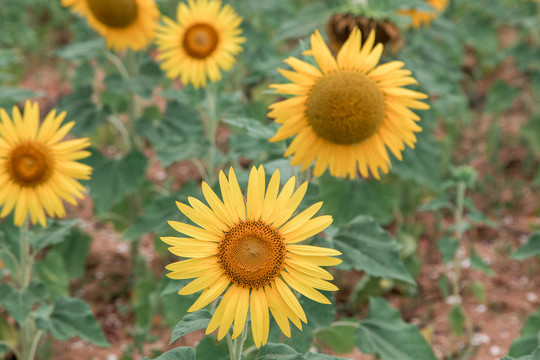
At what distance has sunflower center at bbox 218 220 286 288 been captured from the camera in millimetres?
1458

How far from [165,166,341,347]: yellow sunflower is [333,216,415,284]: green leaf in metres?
0.58

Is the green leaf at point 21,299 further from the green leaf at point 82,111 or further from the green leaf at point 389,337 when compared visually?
the green leaf at point 389,337

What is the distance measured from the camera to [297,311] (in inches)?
57.7

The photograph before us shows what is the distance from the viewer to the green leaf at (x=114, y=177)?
3.12m

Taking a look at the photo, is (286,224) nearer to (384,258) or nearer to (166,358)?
(166,358)

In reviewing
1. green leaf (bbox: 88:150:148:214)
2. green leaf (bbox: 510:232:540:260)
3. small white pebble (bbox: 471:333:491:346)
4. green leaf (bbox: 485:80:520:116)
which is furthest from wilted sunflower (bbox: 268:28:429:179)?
green leaf (bbox: 485:80:520:116)

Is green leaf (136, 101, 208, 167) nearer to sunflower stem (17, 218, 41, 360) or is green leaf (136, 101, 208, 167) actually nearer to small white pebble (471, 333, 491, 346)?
sunflower stem (17, 218, 41, 360)

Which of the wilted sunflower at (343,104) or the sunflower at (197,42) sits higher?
the sunflower at (197,42)

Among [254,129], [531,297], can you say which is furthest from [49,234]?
[531,297]

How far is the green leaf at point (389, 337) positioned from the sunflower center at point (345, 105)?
0.82 metres

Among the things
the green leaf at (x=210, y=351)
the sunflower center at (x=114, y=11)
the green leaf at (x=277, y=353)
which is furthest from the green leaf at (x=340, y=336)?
the sunflower center at (x=114, y=11)

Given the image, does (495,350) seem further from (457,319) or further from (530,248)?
(530,248)

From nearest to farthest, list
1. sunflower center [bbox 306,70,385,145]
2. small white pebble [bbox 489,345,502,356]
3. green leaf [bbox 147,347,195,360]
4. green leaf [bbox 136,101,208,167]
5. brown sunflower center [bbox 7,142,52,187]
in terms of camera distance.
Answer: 1. green leaf [bbox 147,347,195,360]
2. sunflower center [bbox 306,70,385,145]
3. brown sunflower center [bbox 7,142,52,187]
4. green leaf [bbox 136,101,208,167]
5. small white pebble [bbox 489,345,502,356]

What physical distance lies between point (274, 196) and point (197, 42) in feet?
5.13
